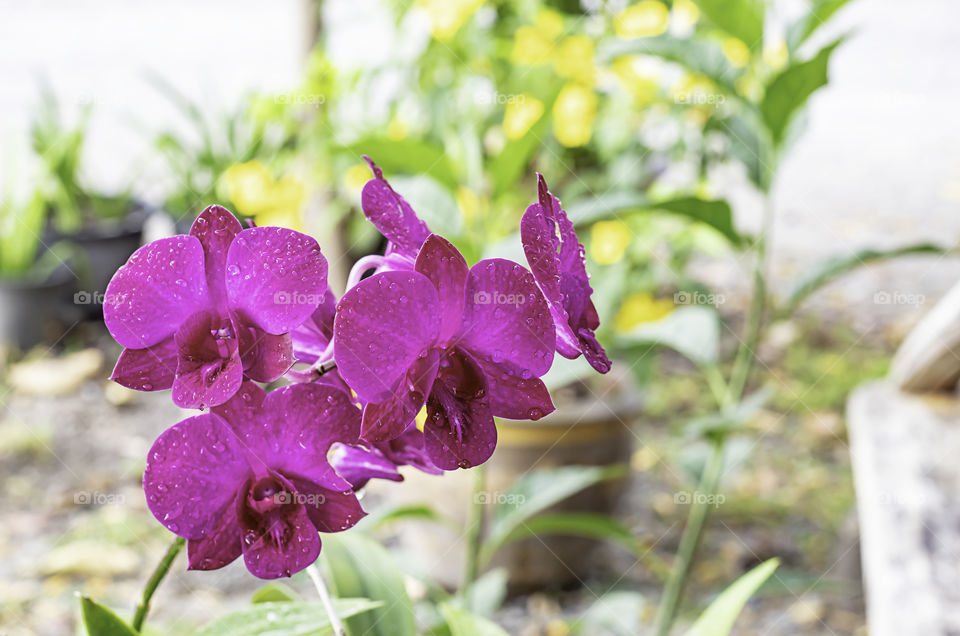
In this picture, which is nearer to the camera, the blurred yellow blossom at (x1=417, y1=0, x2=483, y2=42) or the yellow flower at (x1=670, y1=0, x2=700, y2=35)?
the blurred yellow blossom at (x1=417, y1=0, x2=483, y2=42)

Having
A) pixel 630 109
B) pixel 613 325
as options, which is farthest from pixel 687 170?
pixel 613 325

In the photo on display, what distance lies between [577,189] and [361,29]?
75 centimetres

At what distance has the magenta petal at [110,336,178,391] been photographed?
46cm

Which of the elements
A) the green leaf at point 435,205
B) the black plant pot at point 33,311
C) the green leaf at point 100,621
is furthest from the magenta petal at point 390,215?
the black plant pot at point 33,311

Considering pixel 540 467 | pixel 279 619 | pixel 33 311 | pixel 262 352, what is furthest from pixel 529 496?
pixel 33 311

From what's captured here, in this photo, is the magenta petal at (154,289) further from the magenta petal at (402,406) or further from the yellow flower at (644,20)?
the yellow flower at (644,20)

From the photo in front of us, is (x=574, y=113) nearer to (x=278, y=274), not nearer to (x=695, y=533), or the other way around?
(x=695, y=533)

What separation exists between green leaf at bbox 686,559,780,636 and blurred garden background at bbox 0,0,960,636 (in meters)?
0.25

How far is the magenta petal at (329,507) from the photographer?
1.50ft

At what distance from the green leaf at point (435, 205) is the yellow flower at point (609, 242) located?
74 centimetres

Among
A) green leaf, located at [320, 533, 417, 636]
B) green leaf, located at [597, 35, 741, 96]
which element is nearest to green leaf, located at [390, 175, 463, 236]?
green leaf, located at [597, 35, 741, 96]

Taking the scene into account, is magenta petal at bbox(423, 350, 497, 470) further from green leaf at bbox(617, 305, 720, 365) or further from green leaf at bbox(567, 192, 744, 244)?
green leaf at bbox(617, 305, 720, 365)

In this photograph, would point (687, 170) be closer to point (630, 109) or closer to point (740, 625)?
point (630, 109)

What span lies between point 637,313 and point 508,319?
1653 mm
